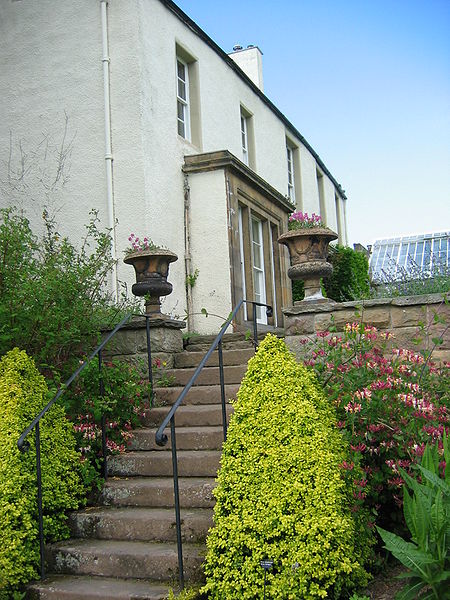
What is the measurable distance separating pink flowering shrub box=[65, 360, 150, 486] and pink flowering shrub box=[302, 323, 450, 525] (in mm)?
1849

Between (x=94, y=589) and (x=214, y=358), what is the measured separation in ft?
10.8

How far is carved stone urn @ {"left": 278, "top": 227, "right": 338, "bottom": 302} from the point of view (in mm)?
6715

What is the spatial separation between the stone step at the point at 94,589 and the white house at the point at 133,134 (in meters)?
5.02

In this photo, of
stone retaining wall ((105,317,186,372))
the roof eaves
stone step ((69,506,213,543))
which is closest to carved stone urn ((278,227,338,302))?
stone retaining wall ((105,317,186,372))

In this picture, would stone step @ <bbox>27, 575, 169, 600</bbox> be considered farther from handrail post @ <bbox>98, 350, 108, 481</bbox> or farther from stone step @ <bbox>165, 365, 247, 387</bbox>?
stone step @ <bbox>165, 365, 247, 387</bbox>

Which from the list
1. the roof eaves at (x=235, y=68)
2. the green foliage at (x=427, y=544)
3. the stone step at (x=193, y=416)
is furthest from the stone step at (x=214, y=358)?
the roof eaves at (x=235, y=68)

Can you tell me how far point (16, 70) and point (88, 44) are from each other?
1372mm

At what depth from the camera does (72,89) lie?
32.0 ft

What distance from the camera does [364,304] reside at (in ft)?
20.2

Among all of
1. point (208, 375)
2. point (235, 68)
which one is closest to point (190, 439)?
point (208, 375)

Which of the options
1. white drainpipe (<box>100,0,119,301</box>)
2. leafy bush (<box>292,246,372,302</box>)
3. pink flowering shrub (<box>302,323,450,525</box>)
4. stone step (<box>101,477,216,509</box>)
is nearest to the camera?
pink flowering shrub (<box>302,323,450,525</box>)

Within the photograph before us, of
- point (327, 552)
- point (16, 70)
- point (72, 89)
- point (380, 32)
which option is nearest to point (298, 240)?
point (380, 32)

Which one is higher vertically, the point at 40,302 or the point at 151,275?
the point at 151,275

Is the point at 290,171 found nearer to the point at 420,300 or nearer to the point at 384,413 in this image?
the point at 420,300
